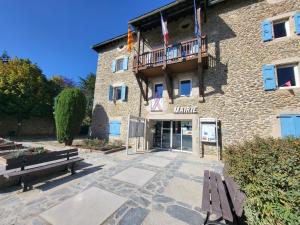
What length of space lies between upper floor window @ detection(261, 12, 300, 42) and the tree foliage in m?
22.4

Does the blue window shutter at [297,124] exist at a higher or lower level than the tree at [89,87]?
lower

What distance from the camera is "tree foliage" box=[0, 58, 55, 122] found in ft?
52.2

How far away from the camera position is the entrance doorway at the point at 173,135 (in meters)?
10.8

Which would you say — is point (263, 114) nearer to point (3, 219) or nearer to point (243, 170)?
point (243, 170)

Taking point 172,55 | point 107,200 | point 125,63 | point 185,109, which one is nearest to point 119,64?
point 125,63

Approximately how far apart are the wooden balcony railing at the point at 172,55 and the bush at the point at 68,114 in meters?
5.62

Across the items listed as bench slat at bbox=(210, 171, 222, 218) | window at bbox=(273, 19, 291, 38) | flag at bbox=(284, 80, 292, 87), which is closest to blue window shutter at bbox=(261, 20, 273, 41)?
window at bbox=(273, 19, 291, 38)

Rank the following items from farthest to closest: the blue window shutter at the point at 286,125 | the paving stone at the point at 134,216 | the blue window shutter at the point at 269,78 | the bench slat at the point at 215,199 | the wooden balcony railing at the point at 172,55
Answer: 1. the wooden balcony railing at the point at 172,55
2. the blue window shutter at the point at 269,78
3. the blue window shutter at the point at 286,125
4. the paving stone at the point at 134,216
5. the bench slat at the point at 215,199

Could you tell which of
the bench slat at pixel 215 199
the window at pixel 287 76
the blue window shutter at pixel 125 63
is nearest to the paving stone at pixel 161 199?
the bench slat at pixel 215 199

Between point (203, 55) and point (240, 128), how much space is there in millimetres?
4954

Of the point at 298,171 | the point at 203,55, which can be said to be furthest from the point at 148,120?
the point at 298,171

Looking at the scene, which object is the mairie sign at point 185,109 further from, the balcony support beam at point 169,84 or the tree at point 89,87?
the tree at point 89,87

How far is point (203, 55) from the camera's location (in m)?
9.07

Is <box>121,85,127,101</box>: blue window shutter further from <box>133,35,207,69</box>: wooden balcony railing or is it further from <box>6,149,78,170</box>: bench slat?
<box>6,149,78,170</box>: bench slat
